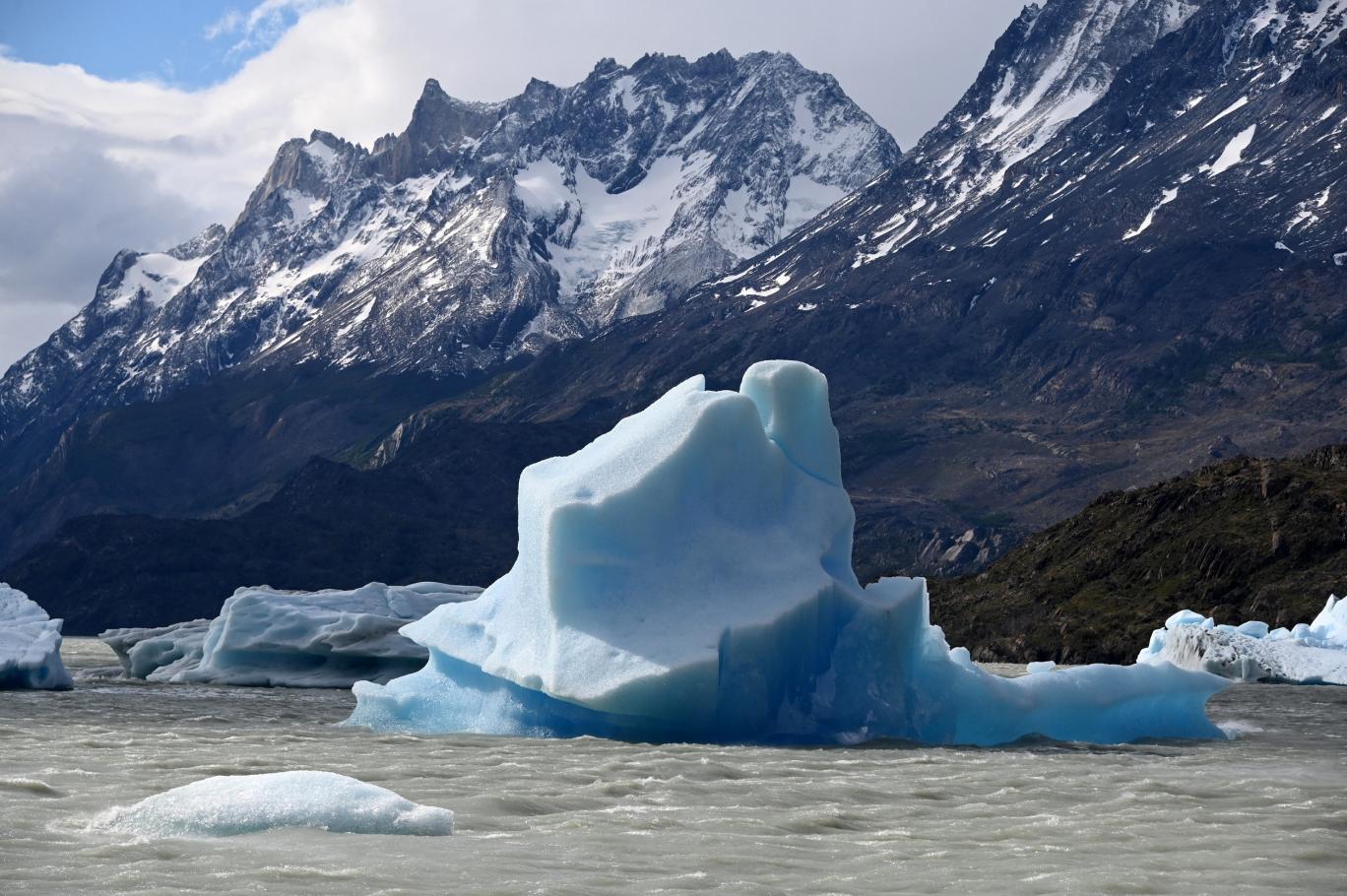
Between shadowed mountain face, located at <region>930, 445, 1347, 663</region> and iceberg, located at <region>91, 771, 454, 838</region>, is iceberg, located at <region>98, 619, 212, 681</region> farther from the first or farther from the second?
shadowed mountain face, located at <region>930, 445, 1347, 663</region>

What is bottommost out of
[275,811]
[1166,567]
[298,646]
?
[275,811]

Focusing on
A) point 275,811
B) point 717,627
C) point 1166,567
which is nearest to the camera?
point 275,811

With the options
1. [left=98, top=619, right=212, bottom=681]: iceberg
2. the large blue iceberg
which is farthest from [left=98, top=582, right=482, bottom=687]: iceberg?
the large blue iceberg

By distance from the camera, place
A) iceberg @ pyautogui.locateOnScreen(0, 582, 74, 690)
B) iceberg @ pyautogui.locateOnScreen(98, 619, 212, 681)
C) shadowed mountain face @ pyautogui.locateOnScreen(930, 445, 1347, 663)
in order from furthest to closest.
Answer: shadowed mountain face @ pyautogui.locateOnScreen(930, 445, 1347, 663)
iceberg @ pyautogui.locateOnScreen(98, 619, 212, 681)
iceberg @ pyautogui.locateOnScreen(0, 582, 74, 690)

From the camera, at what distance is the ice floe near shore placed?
55000 mm

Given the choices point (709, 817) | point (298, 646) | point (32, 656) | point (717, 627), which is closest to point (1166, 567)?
point (298, 646)

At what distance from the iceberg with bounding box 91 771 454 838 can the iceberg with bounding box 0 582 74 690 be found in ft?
82.9

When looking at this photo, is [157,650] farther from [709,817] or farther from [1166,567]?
[1166,567]

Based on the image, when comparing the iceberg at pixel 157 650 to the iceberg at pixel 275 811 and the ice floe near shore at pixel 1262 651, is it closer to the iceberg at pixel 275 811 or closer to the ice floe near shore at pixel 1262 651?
the ice floe near shore at pixel 1262 651

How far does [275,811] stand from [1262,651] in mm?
47102

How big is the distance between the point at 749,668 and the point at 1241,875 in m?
10.5

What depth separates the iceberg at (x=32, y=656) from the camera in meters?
38.6

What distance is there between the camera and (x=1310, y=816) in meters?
17.4

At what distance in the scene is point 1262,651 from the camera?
56031 millimetres
